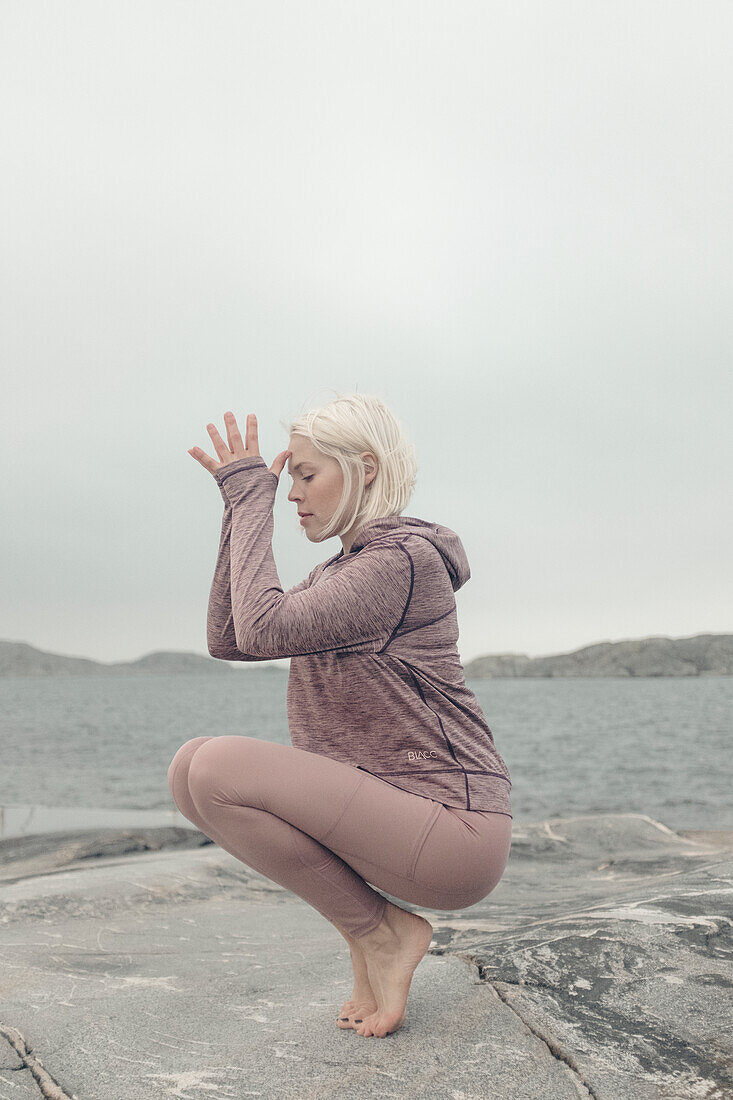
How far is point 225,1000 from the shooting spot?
2.97 m

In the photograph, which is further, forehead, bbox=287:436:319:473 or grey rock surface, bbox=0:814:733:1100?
forehead, bbox=287:436:319:473

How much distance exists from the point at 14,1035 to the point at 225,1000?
69 cm

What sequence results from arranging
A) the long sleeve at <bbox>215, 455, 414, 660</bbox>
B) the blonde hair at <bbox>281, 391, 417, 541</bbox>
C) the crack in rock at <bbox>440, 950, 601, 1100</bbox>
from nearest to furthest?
the crack in rock at <bbox>440, 950, 601, 1100</bbox> < the long sleeve at <bbox>215, 455, 414, 660</bbox> < the blonde hair at <bbox>281, 391, 417, 541</bbox>

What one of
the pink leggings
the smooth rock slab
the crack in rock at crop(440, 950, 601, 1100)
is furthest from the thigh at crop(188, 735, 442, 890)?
the crack in rock at crop(440, 950, 601, 1100)

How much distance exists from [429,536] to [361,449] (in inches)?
13.2

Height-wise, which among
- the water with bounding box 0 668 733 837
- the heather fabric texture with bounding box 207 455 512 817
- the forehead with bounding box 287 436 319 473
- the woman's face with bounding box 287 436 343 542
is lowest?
the water with bounding box 0 668 733 837

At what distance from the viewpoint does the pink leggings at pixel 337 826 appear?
2316mm

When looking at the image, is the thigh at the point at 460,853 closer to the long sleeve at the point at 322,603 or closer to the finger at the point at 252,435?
the long sleeve at the point at 322,603

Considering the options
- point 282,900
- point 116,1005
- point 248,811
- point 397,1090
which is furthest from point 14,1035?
point 282,900

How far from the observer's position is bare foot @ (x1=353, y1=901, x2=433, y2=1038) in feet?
7.97

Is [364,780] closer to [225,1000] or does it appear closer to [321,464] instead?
[321,464]

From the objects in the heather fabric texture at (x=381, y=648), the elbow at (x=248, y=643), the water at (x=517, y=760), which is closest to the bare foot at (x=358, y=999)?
the heather fabric texture at (x=381, y=648)

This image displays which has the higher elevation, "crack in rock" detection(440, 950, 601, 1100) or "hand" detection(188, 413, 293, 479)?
"hand" detection(188, 413, 293, 479)

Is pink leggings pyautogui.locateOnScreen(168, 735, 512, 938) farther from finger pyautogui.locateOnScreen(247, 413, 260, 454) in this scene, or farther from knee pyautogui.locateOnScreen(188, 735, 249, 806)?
finger pyautogui.locateOnScreen(247, 413, 260, 454)
